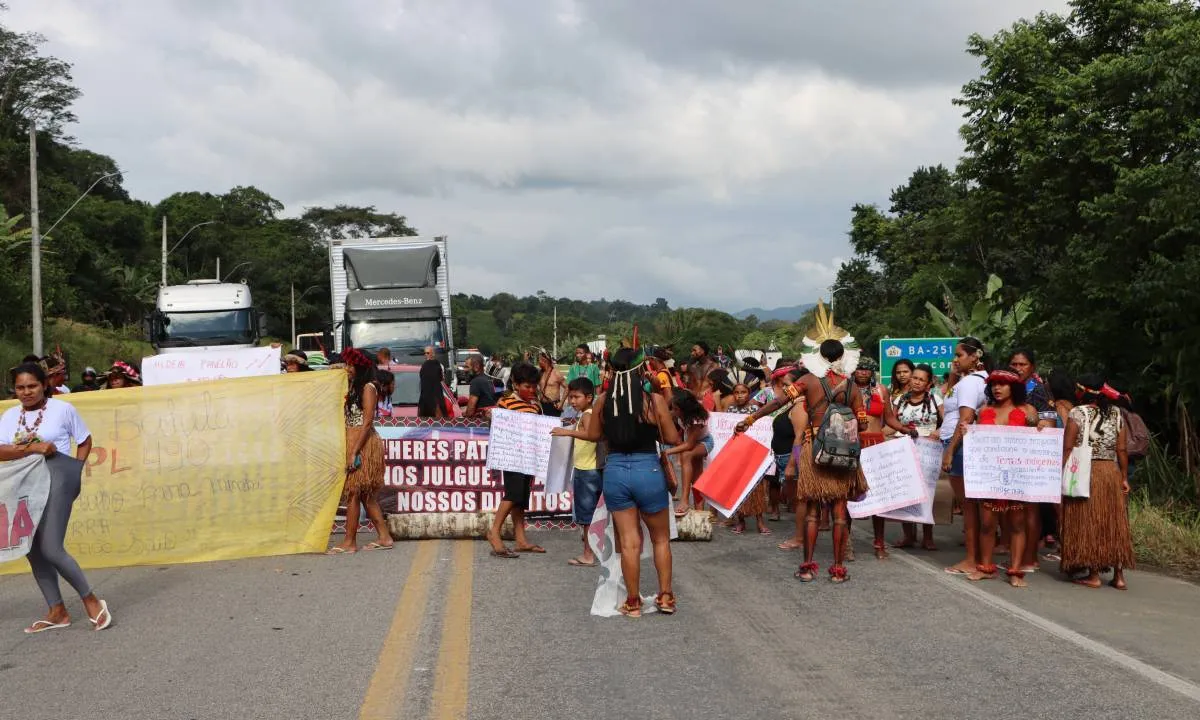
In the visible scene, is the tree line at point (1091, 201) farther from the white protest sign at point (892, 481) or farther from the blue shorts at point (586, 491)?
the blue shorts at point (586, 491)

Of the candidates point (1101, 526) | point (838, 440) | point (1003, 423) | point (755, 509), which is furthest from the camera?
point (755, 509)

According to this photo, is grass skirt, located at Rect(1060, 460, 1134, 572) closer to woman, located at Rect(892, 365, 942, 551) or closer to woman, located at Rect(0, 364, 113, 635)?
woman, located at Rect(892, 365, 942, 551)

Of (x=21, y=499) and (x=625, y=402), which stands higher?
(x=625, y=402)

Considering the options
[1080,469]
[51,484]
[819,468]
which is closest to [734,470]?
[819,468]

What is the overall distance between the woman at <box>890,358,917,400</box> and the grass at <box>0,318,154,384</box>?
102ft

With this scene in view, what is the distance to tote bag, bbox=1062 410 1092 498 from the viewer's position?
29.6ft

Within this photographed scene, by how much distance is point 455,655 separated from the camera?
264 inches

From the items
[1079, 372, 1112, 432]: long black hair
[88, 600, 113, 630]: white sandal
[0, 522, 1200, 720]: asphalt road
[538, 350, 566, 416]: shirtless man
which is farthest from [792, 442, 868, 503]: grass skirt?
[538, 350, 566, 416]: shirtless man

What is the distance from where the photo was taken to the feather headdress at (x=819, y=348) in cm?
963

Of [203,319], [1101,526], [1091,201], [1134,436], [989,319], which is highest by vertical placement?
[1091,201]

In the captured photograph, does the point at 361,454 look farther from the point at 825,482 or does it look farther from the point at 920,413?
the point at 920,413

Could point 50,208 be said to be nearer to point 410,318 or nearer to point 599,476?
point 410,318

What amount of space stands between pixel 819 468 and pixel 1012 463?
1.53 meters

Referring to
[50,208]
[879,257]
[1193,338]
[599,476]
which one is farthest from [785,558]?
[50,208]
